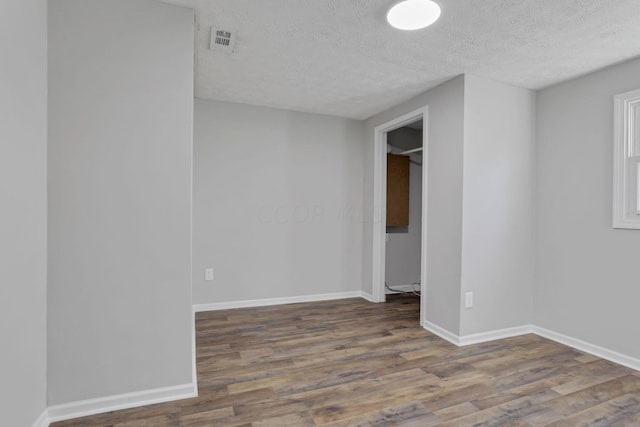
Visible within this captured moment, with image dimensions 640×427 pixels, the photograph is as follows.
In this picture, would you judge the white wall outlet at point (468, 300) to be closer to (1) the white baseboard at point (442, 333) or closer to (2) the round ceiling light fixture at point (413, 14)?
(1) the white baseboard at point (442, 333)

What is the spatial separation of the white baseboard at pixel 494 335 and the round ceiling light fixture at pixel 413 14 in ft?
8.03

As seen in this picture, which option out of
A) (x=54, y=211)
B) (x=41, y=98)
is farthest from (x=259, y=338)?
(x=41, y=98)

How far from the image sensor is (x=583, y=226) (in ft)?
9.37

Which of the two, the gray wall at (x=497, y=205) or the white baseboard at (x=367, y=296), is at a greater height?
the gray wall at (x=497, y=205)

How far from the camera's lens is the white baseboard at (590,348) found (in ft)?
8.33

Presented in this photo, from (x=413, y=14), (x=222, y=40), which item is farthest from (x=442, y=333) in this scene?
(x=222, y=40)

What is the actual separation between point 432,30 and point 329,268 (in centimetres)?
294

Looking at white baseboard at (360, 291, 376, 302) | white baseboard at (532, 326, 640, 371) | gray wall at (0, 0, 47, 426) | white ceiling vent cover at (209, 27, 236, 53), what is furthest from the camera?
white baseboard at (360, 291, 376, 302)

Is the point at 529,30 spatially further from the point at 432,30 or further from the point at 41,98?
the point at 41,98

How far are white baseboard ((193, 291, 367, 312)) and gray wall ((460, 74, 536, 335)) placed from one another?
5.76 ft

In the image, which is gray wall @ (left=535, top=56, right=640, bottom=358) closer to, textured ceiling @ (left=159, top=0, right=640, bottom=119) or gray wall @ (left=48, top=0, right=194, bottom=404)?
textured ceiling @ (left=159, top=0, right=640, bottom=119)

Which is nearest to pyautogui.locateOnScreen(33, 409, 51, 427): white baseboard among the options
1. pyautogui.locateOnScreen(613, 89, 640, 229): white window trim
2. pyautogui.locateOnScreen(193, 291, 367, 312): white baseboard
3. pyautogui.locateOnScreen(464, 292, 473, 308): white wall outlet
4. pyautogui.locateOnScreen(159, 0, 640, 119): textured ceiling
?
pyautogui.locateOnScreen(193, 291, 367, 312): white baseboard

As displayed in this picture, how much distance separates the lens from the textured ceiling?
6.43ft

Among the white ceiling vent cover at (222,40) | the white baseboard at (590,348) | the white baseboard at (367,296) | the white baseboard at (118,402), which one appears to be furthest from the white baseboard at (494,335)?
the white ceiling vent cover at (222,40)
